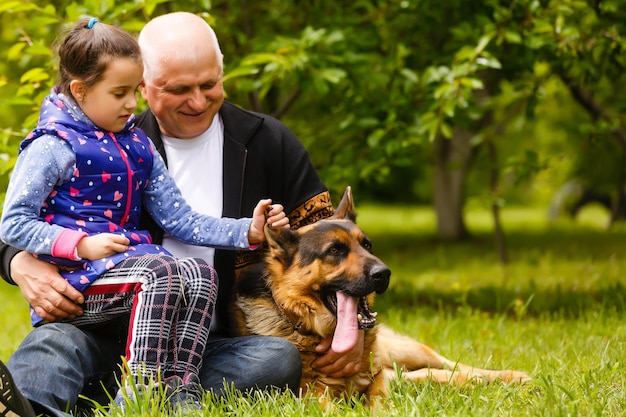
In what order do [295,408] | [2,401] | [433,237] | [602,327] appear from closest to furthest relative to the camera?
[2,401] < [295,408] < [602,327] < [433,237]

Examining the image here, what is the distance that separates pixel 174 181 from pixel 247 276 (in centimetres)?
59

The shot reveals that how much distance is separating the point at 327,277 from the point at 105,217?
3.25 ft

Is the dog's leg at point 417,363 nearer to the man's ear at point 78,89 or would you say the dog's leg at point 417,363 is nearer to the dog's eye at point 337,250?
the dog's eye at point 337,250

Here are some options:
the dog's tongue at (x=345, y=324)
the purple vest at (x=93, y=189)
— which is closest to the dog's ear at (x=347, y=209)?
the dog's tongue at (x=345, y=324)

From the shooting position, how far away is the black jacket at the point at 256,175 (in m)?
3.90

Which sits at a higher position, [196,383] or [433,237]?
[196,383]

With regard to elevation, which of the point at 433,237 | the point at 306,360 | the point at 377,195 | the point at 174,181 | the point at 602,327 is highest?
the point at 174,181

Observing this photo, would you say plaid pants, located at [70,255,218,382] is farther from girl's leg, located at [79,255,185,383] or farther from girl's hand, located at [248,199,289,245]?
girl's hand, located at [248,199,289,245]

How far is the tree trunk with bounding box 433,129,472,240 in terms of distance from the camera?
11453 millimetres

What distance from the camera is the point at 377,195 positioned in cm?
2753

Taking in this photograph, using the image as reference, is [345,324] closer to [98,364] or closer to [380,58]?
[98,364]

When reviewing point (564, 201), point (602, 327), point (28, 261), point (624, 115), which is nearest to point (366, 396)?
point (28, 261)

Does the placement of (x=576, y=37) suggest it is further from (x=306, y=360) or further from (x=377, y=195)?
(x=377, y=195)

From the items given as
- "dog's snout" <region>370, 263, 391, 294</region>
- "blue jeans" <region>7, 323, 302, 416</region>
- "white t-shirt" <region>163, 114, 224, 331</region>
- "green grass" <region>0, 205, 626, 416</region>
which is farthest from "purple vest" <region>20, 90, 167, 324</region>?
"dog's snout" <region>370, 263, 391, 294</region>
